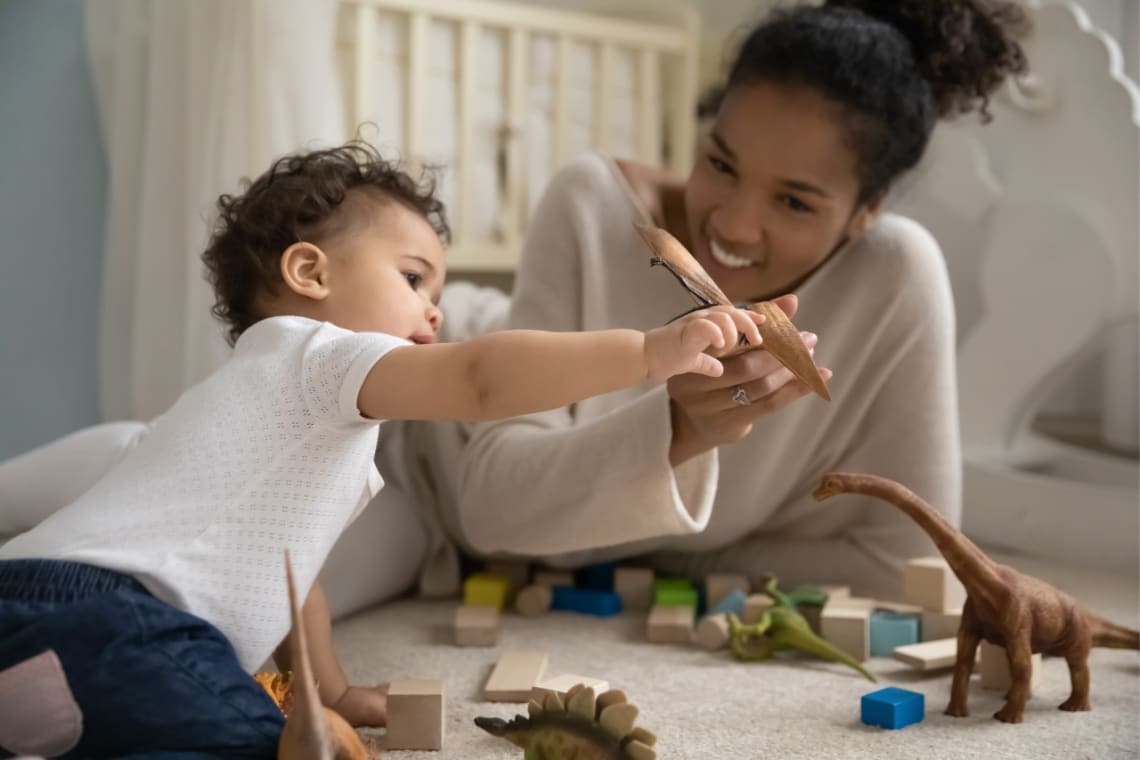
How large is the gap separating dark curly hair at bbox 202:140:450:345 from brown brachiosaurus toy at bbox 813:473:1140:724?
17.0 inches

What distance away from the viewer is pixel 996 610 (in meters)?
0.98

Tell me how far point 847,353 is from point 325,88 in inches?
29.9

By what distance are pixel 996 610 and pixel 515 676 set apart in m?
0.41

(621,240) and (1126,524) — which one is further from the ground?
(621,240)

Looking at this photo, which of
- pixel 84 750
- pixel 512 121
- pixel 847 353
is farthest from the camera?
pixel 512 121

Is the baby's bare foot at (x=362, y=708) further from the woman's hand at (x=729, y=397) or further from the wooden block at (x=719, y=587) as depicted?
the wooden block at (x=719, y=587)

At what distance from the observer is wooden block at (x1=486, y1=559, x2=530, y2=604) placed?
1472 millimetres

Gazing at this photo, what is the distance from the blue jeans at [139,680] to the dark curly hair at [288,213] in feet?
1.01

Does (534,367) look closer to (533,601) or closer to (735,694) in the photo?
(735,694)

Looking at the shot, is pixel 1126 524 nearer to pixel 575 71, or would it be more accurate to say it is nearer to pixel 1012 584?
pixel 1012 584

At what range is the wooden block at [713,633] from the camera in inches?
48.9

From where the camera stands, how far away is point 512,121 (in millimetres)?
2217

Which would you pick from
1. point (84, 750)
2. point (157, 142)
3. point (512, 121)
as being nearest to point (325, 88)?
point (157, 142)

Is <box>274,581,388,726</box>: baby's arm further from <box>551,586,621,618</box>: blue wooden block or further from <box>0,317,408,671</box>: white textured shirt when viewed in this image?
<box>551,586,621,618</box>: blue wooden block
